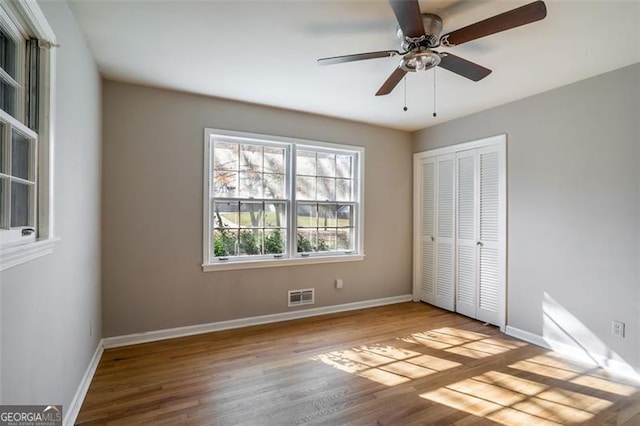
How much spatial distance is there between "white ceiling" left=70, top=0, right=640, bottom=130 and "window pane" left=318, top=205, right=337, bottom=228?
1.40m

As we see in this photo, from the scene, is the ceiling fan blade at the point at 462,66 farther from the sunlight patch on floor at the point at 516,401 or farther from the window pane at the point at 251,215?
the window pane at the point at 251,215

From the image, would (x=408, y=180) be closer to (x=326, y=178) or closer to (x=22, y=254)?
(x=326, y=178)

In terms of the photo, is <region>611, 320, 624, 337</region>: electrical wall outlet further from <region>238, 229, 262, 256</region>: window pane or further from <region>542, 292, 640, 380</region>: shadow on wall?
<region>238, 229, 262, 256</region>: window pane

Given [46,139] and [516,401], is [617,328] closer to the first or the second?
[516,401]

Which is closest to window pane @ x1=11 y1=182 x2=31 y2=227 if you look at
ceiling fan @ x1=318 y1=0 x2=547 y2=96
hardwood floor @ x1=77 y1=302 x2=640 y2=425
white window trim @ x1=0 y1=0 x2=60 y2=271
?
white window trim @ x1=0 y1=0 x2=60 y2=271

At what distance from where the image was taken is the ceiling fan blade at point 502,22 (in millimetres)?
1480

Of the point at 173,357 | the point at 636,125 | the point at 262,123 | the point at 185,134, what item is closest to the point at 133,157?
the point at 185,134

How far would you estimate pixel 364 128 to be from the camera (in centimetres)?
436

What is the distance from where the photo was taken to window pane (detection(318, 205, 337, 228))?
4.11 metres

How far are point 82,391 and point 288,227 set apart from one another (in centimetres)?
238

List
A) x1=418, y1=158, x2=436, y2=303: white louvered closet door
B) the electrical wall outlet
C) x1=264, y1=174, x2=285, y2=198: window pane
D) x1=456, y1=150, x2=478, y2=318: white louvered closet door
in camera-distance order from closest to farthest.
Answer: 1. the electrical wall outlet
2. x1=264, y1=174, x2=285, y2=198: window pane
3. x1=456, y1=150, x2=478, y2=318: white louvered closet door
4. x1=418, y1=158, x2=436, y2=303: white louvered closet door

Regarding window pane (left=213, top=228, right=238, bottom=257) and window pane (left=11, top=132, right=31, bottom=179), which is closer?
window pane (left=11, top=132, right=31, bottom=179)

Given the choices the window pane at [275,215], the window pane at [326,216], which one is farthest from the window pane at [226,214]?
the window pane at [326,216]

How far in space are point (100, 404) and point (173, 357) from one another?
72 centimetres
